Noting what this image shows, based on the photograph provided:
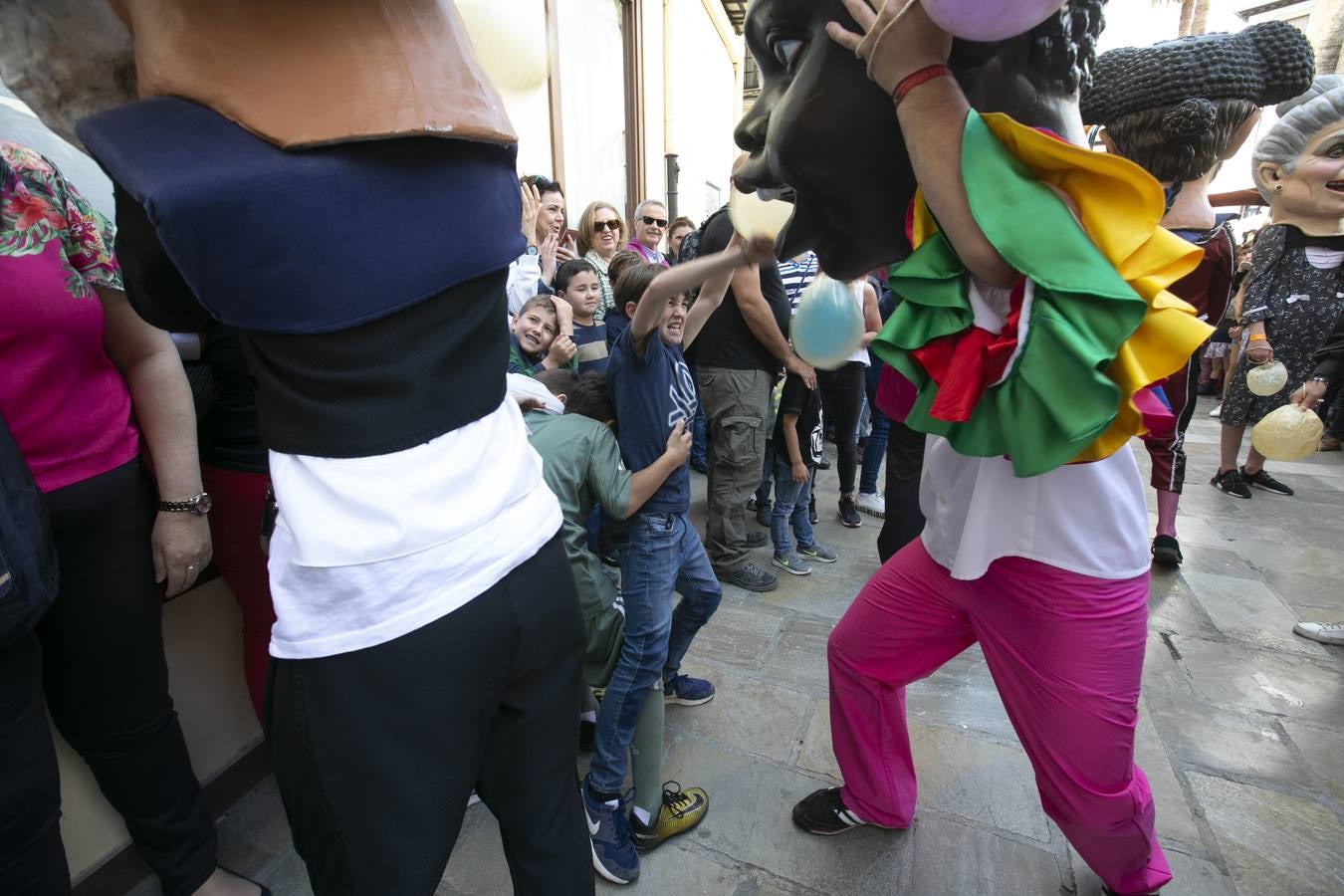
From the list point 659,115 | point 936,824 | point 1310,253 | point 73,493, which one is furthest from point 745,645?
point 659,115

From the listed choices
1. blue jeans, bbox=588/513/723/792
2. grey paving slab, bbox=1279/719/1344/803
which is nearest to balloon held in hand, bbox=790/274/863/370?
blue jeans, bbox=588/513/723/792

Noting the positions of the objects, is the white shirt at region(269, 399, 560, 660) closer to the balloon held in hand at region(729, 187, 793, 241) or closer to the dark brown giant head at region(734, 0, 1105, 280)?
the dark brown giant head at region(734, 0, 1105, 280)

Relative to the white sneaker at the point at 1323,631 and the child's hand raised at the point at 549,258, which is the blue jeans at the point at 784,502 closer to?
the child's hand raised at the point at 549,258

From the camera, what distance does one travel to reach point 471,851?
1807 mm

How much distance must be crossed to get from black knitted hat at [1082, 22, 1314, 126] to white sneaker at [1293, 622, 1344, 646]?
237 cm

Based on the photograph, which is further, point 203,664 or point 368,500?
point 203,664

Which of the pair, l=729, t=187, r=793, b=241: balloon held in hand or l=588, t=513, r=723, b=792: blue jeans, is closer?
l=729, t=187, r=793, b=241: balloon held in hand

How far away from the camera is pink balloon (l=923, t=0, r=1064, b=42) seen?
0.86 metres

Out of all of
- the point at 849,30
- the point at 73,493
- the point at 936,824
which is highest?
the point at 849,30

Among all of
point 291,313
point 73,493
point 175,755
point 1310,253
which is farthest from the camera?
point 1310,253

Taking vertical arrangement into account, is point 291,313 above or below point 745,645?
above

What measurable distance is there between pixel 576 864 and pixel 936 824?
1.29 meters

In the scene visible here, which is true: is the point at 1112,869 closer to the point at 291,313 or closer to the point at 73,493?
the point at 291,313

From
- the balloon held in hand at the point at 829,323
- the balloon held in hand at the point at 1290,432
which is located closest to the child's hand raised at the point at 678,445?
the balloon held in hand at the point at 829,323
